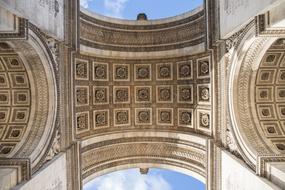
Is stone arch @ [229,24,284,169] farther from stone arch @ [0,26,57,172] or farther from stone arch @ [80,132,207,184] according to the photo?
stone arch @ [0,26,57,172]

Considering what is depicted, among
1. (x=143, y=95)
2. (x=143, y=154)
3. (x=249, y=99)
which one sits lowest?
(x=143, y=154)

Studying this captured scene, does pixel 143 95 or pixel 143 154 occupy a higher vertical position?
pixel 143 95

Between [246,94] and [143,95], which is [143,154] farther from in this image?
[246,94]

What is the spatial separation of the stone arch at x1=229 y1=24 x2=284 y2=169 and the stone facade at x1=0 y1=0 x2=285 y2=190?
38mm

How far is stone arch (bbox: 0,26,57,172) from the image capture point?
13766mm

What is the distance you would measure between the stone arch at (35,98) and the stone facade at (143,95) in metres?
0.04

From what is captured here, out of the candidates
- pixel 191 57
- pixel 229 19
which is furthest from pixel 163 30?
pixel 229 19

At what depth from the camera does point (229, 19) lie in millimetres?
14422

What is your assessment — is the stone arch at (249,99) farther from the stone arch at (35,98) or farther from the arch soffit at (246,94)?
the stone arch at (35,98)

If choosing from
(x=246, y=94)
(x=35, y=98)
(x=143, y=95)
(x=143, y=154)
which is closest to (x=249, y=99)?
(x=246, y=94)

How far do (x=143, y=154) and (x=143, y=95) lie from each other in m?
2.77

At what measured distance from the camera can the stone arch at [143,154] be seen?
1844 cm

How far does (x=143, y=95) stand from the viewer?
19.6 metres

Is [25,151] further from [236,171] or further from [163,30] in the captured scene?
[163,30]
